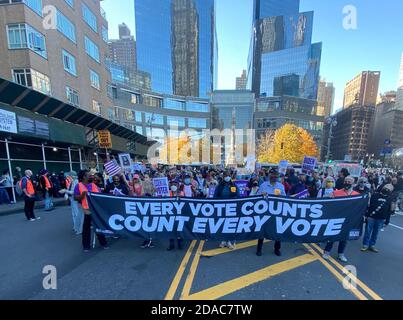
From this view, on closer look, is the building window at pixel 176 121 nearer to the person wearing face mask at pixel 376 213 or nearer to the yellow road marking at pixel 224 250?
the yellow road marking at pixel 224 250

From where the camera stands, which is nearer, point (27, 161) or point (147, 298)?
point (147, 298)

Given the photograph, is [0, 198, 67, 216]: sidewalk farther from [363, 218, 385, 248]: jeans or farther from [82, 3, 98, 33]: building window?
[82, 3, 98, 33]: building window

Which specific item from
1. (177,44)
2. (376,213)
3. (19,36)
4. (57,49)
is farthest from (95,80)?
(177,44)

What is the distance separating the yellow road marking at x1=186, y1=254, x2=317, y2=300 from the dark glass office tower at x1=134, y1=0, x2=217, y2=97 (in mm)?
92748

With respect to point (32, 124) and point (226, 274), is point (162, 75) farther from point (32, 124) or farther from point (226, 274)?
point (226, 274)

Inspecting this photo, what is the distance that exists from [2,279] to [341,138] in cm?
13937

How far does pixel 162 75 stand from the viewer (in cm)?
9075

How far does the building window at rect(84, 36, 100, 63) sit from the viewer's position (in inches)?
866

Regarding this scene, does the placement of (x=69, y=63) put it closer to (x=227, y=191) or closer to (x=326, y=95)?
(x=227, y=191)

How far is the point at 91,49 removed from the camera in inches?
906

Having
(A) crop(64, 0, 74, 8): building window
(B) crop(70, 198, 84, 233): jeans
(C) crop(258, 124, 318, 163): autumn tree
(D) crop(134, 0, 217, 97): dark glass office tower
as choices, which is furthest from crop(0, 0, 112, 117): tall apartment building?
(D) crop(134, 0, 217, 97): dark glass office tower

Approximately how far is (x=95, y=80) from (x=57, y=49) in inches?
247
